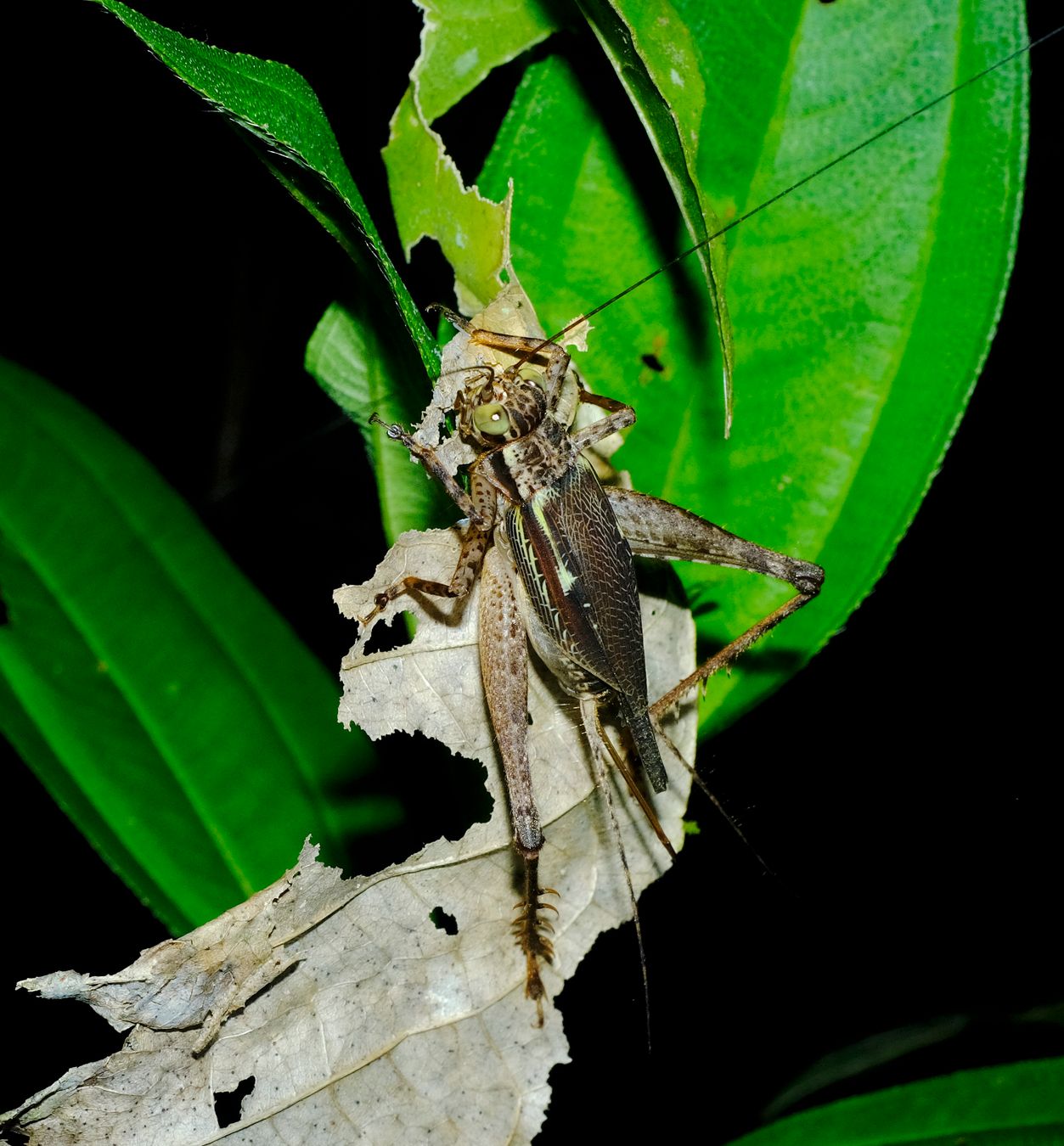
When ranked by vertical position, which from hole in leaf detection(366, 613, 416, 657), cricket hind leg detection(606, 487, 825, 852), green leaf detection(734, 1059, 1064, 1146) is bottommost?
green leaf detection(734, 1059, 1064, 1146)

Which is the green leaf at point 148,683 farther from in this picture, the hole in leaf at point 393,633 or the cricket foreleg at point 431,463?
the cricket foreleg at point 431,463

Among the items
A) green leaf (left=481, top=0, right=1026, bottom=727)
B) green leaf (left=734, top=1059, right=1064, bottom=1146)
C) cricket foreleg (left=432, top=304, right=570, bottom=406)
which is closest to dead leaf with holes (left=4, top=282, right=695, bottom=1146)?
cricket foreleg (left=432, top=304, right=570, bottom=406)

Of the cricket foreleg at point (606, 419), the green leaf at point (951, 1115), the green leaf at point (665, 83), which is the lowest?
the green leaf at point (951, 1115)

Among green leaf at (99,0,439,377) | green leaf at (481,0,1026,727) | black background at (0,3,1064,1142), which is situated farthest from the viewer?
black background at (0,3,1064,1142)

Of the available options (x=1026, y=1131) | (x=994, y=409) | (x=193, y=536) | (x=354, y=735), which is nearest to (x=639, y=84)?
(x=193, y=536)

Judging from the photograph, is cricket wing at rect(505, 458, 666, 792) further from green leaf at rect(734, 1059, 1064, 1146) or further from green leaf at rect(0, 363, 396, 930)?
green leaf at rect(734, 1059, 1064, 1146)

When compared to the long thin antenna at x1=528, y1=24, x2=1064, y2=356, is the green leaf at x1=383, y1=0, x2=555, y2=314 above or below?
above

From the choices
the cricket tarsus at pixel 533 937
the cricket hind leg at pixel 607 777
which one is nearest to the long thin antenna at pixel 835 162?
the cricket hind leg at pixel 607 777
